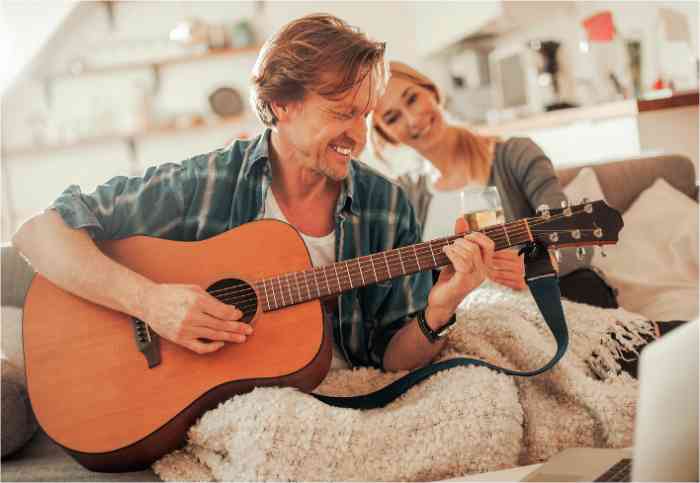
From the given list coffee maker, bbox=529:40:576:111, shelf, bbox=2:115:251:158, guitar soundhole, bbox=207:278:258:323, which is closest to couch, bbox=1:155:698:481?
guitar soundhole, bbox=207:278:258:323

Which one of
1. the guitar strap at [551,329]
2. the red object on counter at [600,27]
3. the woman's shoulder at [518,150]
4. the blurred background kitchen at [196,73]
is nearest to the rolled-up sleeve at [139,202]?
the guitar strap at [551,329]

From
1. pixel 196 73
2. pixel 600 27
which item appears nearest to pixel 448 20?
pixel 600 27

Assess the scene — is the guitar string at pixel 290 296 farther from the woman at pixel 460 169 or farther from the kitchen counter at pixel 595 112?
the kitchen counter at pixel 595 112

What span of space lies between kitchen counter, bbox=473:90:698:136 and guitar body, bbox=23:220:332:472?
154 cm

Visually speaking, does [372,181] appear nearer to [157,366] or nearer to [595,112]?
[157,366]

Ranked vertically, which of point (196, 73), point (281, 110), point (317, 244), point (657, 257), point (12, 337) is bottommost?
point (657, 257)

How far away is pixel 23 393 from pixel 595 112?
2.22m

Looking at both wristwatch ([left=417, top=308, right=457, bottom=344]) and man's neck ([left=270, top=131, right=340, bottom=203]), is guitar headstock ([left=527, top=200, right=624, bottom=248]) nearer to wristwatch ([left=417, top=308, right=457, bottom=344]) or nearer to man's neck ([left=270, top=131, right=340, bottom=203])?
wristwatch ([left=417, top=308, right=457, bottom=344])

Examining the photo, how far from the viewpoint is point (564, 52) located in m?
3.23

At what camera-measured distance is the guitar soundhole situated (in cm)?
107

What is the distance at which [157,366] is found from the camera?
102 cm

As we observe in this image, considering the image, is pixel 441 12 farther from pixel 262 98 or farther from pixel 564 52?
pixel 262 98

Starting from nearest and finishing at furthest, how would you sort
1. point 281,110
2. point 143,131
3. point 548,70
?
point 281,110
point 548,70
point 143,131

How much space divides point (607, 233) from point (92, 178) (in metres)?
3.34
